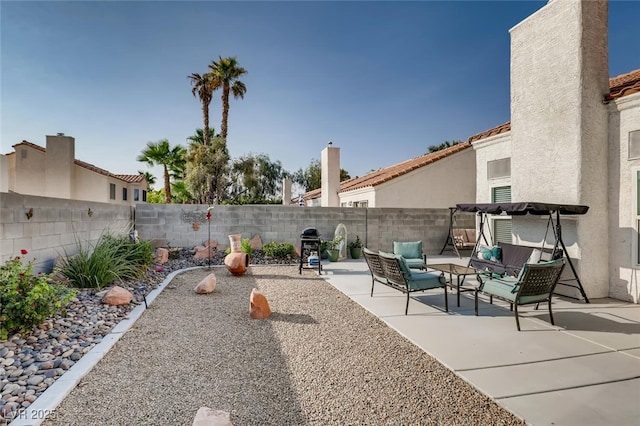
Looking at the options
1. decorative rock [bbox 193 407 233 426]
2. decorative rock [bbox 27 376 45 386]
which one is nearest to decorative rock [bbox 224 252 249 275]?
decorative rock [bbox 27 376 45 386]

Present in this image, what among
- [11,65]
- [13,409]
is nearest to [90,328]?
[13,409]

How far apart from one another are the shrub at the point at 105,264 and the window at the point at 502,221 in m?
9.77

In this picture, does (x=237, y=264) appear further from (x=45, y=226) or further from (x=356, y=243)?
(x=356, y=243)

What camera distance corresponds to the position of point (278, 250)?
1145cm

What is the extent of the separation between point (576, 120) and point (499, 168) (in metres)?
2.96

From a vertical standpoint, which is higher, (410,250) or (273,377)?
(410,250)

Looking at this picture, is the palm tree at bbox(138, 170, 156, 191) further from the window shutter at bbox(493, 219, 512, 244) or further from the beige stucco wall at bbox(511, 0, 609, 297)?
the beige stucco wall at bbox(511, 0, 609, 297)

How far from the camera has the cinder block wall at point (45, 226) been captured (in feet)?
16.4

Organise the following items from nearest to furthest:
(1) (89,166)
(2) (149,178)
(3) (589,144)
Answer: (3) (589,144) < (1) (89,166) < (2) (149,178)

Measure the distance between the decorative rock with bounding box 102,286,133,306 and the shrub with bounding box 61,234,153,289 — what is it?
83cm

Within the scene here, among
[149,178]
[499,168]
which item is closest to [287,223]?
[499,168]

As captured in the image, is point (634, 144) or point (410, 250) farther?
point (410, 250)

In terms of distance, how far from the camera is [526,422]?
101 inches

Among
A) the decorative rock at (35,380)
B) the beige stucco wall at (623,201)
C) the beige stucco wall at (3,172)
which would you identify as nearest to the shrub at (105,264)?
the beige stucco wall at (3,172)
